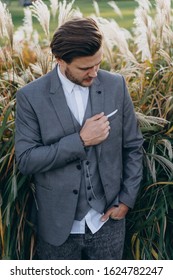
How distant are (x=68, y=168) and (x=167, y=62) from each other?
47.5 inches

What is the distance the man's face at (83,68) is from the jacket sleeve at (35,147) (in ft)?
0.75

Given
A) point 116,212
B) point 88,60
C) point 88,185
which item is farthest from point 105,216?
point 88,60

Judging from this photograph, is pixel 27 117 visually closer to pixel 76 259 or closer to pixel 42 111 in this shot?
pixel 42 111

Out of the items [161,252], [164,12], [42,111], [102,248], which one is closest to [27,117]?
[42,111]

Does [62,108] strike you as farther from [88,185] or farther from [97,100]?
[88,185]

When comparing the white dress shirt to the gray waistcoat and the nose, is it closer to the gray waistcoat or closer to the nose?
the gray waistcoat

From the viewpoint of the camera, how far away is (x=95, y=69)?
262cm

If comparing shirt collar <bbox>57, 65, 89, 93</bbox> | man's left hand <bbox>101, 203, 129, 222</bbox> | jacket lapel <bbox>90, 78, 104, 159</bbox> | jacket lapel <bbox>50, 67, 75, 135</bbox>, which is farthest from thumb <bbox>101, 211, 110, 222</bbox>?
shirt collar <bbox>57, 65, 89, 93</bbox>

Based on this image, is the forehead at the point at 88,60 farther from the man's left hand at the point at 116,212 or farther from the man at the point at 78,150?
the man's left hand at the point at 116,212

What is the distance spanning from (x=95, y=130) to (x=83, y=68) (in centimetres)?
29

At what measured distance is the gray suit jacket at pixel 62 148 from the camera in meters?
2.70

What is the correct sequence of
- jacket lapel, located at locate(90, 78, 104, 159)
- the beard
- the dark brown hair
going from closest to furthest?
the dark brown hair → the beard → jacket lapel, located at locate(90, 78, 104, 159)

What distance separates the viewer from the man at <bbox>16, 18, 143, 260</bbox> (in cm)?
267

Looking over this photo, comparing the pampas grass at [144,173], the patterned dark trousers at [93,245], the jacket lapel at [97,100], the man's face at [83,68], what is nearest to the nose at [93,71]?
the man's face at [83,68]
